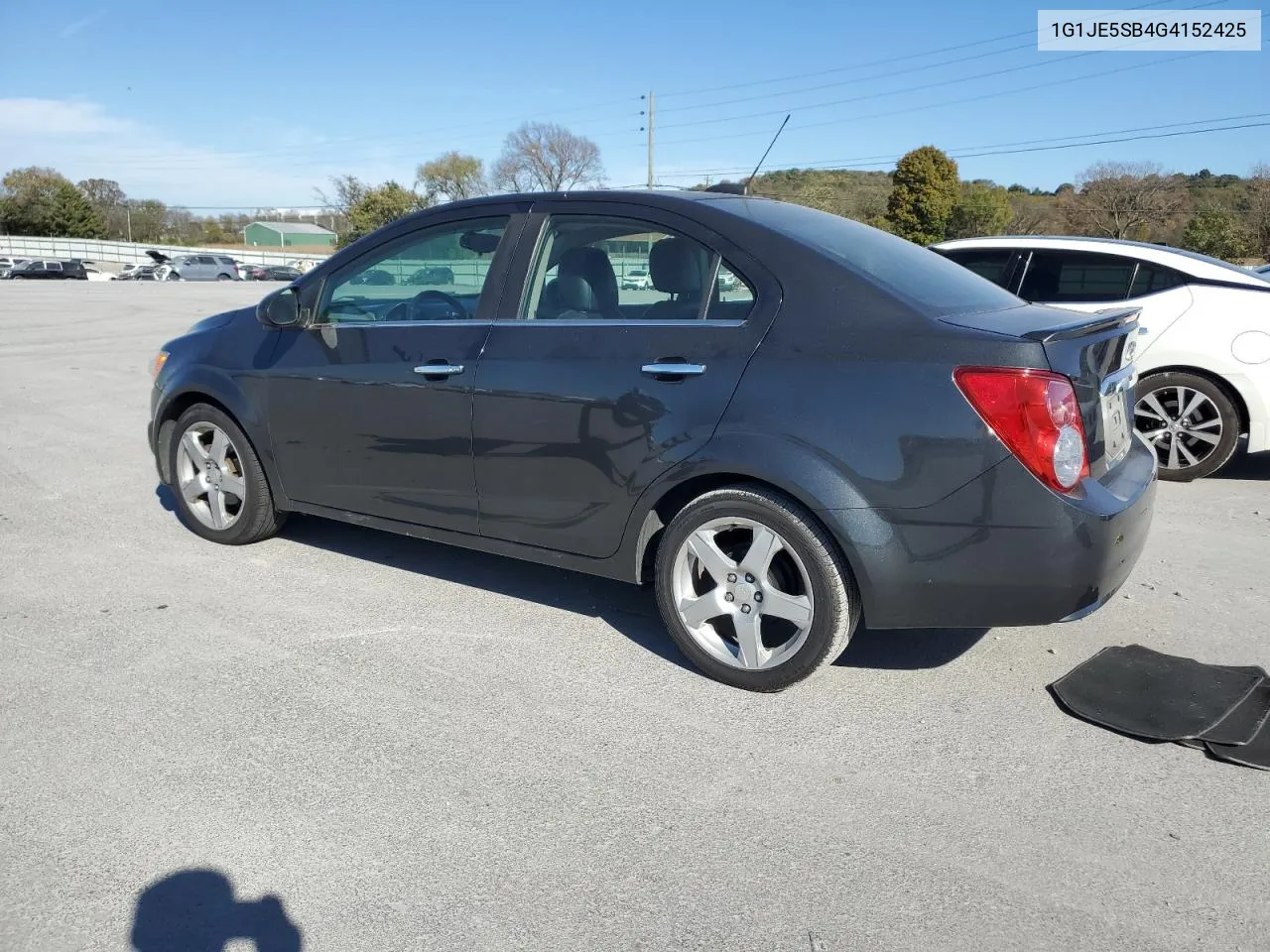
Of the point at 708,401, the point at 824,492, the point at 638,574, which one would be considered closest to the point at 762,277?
the point at 708,401

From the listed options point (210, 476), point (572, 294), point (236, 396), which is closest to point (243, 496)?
point (210, 476)

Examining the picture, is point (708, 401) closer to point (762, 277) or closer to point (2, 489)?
point (762, 277)

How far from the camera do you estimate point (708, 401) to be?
3586 millimetres

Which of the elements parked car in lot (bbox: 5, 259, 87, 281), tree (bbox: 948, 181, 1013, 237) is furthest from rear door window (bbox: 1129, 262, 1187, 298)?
parked car in lot (bbox: 5, 259, 87, 281)

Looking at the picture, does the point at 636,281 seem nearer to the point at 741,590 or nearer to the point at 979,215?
the point at 741,590

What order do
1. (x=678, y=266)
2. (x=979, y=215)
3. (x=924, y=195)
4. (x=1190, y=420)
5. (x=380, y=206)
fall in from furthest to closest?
1. (x=380, y=206)
2. (x=924, y=195)
3. (x=979, y=215)
4. (x=1190, y=420)
5. (x=678, y=266)

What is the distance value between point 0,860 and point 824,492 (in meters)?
2.55

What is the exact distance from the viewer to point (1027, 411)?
3162 mm

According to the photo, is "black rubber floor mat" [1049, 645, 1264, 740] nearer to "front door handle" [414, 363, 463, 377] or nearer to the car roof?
"front door handle" [414, 363, 463, 377]

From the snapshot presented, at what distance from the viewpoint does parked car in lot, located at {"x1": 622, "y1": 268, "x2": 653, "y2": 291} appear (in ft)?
12.8

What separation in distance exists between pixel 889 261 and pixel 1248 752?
2035 millimetres

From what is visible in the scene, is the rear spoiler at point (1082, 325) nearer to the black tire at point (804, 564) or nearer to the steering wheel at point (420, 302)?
the black tire at point (804, 564)

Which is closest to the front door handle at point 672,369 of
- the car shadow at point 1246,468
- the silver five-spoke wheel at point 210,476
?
the silver five-spoke wheel at point 210,476

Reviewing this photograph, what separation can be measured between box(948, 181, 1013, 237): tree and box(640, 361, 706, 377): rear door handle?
140 ft
